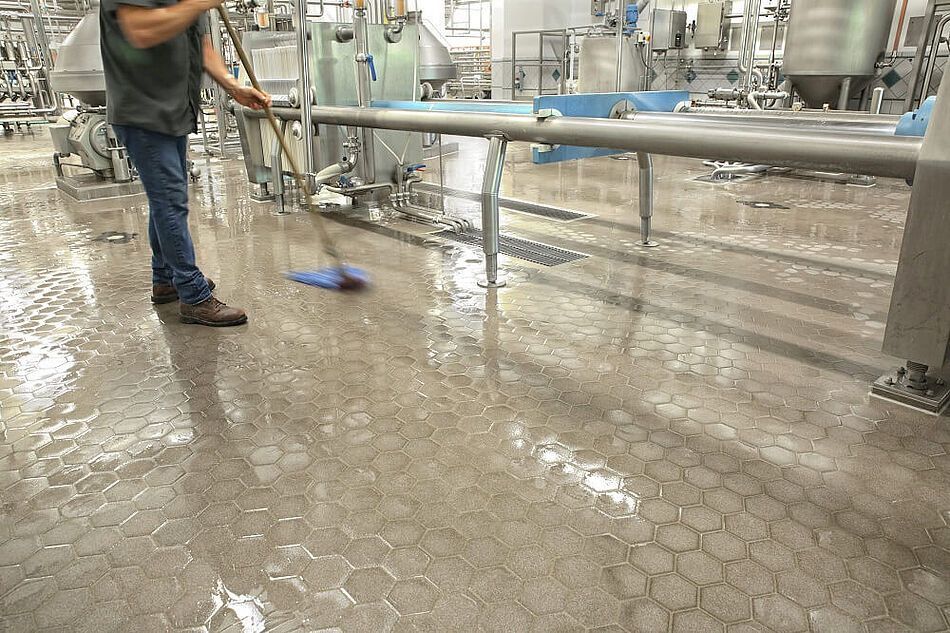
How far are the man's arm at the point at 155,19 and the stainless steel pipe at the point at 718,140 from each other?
111cm

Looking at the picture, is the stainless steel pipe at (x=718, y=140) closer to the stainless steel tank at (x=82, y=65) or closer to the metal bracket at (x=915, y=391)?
the metal bracket at (x=915, y=391)

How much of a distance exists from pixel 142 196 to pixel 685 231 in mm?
3993

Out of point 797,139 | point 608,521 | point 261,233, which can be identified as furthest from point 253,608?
point 261,233

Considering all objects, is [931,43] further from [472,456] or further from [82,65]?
[82,65]

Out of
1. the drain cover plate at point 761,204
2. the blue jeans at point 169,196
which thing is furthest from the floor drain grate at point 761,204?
the blue jeans at point 169,196

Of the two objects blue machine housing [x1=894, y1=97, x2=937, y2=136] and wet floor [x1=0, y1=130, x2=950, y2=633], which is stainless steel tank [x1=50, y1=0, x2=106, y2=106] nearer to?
wet floor [x1=0, y1=130, x2=950, y2=633]

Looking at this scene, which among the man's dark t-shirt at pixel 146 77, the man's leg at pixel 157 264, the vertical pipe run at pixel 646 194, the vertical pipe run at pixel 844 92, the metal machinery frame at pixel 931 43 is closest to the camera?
the man's dark t-shirt at pixel 146 77

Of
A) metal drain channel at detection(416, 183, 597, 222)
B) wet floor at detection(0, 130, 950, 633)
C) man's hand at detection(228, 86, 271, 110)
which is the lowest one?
wet floor at detection(0, 130, 950, 633)

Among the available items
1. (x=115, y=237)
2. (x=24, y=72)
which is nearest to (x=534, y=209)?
(x=115, y=237)

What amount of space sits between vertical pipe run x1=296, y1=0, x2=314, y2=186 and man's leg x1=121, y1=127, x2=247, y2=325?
1.27 meters

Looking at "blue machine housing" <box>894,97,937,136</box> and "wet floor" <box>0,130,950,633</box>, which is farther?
"blue machine housing" <box>894,97,937,136</box>

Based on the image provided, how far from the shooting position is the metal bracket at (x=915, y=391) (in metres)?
1.74

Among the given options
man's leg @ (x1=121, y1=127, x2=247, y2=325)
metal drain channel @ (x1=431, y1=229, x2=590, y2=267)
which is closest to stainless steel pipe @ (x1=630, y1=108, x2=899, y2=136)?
metal drain channel @ (x1=431, y1=229, x2=590, y2=267)

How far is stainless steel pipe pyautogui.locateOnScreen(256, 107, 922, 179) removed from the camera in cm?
166
